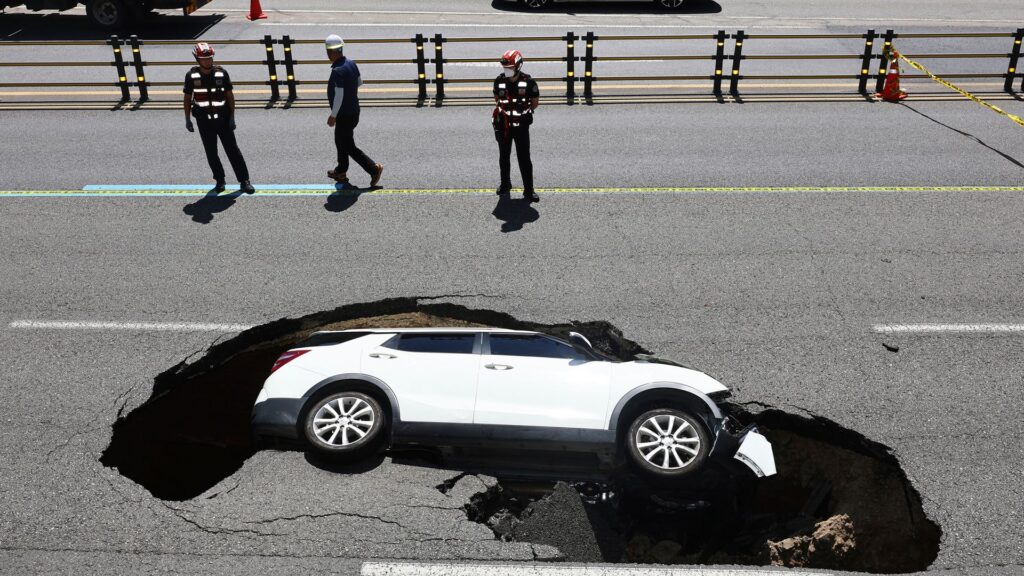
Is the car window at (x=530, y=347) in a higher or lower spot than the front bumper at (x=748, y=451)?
higher

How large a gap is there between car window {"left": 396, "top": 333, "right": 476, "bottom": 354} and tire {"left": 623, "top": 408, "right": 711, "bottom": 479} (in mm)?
1450

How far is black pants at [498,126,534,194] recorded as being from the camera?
11.3 meters

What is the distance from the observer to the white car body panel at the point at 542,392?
6.38m

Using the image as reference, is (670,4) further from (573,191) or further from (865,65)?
(573,191)

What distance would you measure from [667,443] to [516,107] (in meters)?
6.07

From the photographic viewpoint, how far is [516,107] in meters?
11.2

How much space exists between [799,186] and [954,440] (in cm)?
605

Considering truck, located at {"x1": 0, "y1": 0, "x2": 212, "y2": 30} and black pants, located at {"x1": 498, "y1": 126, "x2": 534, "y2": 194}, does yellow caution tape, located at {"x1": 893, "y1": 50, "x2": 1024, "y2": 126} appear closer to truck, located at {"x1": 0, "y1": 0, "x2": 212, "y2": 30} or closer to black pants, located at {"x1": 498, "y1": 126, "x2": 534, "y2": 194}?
black pants, located at {"x1": 498, "y1": 126, "x2": 534, "y2": 194}

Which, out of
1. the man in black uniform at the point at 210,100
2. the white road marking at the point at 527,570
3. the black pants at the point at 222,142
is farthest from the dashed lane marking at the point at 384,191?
the white road marking at the point at 527,570

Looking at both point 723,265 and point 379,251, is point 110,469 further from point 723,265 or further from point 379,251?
point 723,265

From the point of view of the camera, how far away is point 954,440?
6.82 meters

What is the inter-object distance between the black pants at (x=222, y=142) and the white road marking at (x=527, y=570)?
763 centimetres

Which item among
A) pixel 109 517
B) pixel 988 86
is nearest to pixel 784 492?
pixel 109 517

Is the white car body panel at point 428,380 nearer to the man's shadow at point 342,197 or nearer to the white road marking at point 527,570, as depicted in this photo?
the white road marking at point 527,570
